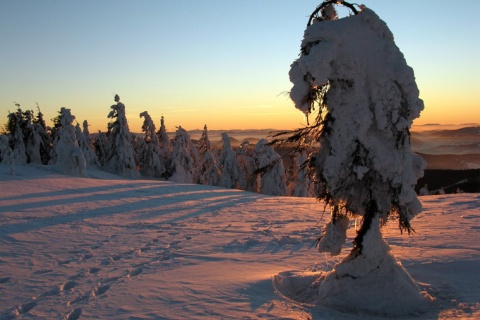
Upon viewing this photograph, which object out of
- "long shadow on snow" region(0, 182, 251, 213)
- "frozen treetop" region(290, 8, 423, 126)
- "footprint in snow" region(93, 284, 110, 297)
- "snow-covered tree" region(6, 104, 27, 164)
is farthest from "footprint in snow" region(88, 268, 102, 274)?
"snow-covered tree" region(6, 104, 27, 164)

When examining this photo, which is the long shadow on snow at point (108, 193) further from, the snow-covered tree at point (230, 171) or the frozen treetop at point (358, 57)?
the snow-covered tree at point (230, 171)

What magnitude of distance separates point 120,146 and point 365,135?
151 feet

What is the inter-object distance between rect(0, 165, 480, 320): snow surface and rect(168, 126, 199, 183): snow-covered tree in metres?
30.9

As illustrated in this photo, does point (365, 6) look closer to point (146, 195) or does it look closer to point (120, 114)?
point (146, 195)

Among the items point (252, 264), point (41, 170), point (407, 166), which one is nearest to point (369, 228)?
point (407, 166)

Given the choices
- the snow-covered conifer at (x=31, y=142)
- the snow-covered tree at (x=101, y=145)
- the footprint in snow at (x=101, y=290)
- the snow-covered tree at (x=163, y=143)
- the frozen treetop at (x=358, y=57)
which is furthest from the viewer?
the snow-covered tree at (x=101, y=145)

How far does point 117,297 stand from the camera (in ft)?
26.6

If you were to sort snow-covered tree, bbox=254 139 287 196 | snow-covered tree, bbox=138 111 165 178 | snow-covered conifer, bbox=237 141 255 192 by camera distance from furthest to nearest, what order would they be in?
snow-covered tree, bbox=138 111 165 178 → snow-covered conifer, bbox=237 141 255 192 → snow-covered tree, bbox=254 139 287 196

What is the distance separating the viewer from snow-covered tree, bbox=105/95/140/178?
50.1m

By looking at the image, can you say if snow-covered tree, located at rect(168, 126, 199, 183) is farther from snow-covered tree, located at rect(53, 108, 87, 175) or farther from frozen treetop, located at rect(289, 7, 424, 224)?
frozen treetop, located at rect(289, 7, 424, 224)

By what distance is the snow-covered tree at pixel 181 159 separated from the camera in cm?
5453

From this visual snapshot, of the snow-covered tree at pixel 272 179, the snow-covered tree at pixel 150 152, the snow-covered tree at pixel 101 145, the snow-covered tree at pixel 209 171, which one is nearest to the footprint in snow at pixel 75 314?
the snow-covered tree at pixel 272 179

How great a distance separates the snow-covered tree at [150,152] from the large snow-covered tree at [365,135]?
163 feet

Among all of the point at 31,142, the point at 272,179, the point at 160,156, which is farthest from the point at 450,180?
the point at 31,142
